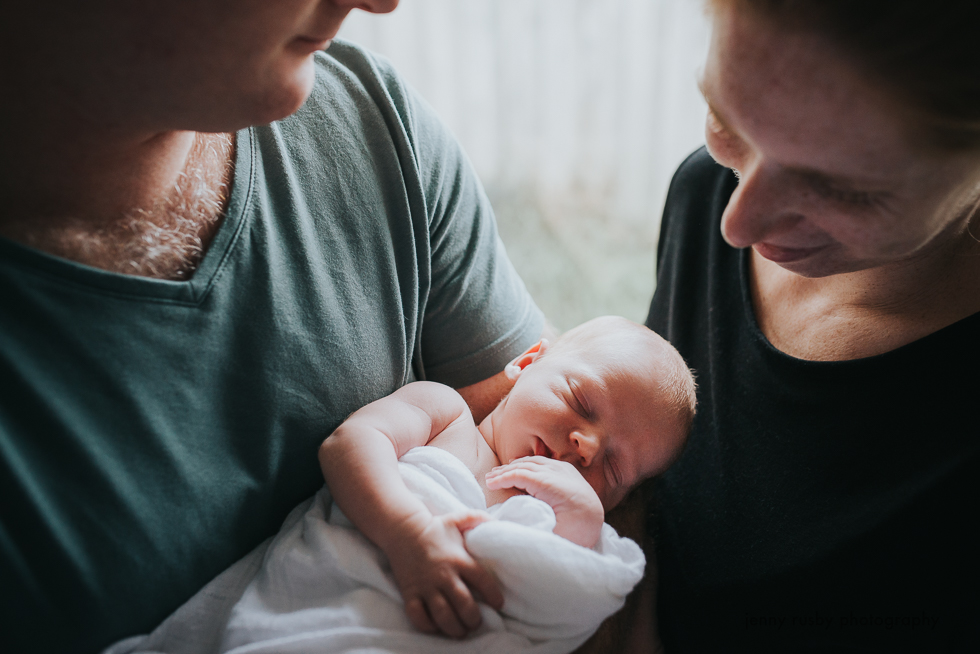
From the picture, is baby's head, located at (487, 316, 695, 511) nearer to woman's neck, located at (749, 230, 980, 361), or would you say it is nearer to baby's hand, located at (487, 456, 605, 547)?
baby's hand, located at (487, 456, 605, 547)

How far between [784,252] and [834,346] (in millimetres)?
254

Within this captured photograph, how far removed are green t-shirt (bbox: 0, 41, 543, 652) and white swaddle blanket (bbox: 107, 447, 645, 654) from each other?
2.1 inches

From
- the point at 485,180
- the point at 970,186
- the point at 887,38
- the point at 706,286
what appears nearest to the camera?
the point at 887,38

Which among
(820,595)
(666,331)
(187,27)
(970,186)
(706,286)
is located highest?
(187,27)

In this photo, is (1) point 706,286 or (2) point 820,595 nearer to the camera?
(2) point 820,595

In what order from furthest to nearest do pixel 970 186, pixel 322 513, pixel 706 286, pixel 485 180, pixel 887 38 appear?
pixel 485 180, pixel 706 286, pixel 322 513, pixel 970 186, pixel 887 38

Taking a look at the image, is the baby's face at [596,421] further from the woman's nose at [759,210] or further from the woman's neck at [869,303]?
the woman's nose at [759,210]

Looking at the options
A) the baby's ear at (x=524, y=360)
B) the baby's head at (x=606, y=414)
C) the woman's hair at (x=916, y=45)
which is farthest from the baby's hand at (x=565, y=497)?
the woman's hair at (x=916, y=45)

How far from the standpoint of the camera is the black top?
0.92 m

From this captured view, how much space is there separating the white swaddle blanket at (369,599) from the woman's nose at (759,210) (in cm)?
51

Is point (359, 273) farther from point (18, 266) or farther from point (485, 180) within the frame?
point (485, 180)

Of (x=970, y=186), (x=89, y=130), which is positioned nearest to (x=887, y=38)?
(x=970, y=186)

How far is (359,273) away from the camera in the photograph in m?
1.05

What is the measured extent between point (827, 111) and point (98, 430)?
95cm
